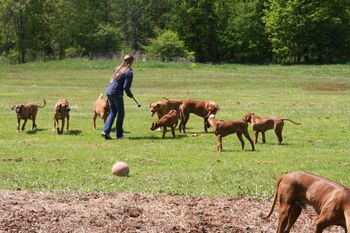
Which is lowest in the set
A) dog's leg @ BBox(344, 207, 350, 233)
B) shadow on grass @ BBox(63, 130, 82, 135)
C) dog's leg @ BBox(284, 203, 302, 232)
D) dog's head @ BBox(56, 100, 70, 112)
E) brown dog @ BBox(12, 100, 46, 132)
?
shadow on grass @ BBox(63, 130, 82, 135)

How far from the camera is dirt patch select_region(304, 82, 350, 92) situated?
39219 mm

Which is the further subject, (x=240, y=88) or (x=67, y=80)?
(x=67, y=80)

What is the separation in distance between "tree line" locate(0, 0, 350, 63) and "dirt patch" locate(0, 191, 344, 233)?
70075 mm

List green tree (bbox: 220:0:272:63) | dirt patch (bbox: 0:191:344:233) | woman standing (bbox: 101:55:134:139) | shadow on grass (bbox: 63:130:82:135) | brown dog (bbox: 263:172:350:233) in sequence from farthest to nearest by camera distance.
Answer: green tree (bbox: 220:0:272:63)
shadow on grass (bbox: 63:130:82:135)
woman standing (bbox: 101:55:134:139)
dirt patch (bbox: 0:191:344:233)
brown dog (bbox: 263:172:350:233)

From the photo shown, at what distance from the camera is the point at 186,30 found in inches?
3676

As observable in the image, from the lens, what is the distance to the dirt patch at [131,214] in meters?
8.62

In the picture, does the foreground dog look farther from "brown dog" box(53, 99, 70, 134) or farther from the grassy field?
"brown dog" box(53, 99, 70, 134)

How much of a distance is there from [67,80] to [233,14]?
51072mm

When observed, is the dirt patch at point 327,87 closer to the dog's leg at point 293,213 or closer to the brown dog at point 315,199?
the dog's leg at point 293,213

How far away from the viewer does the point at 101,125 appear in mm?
22188

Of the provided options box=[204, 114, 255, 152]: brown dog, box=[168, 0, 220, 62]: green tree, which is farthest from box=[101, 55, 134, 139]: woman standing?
box=[168, 0, 220, 62]: green tree

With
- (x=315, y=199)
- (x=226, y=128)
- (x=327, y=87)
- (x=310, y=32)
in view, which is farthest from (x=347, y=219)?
(x=310, y=32)

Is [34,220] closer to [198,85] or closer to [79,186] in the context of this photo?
[79,186]

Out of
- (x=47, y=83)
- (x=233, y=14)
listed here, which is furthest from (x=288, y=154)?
(x=233, y=14)
